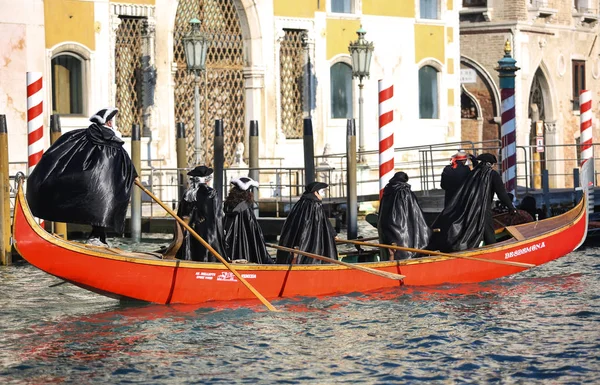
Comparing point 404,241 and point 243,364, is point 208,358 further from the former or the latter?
point 404,241

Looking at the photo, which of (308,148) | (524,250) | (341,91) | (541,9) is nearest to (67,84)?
(308,148)

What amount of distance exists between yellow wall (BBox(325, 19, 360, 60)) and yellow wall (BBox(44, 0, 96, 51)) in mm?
5217

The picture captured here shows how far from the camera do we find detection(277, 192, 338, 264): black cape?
1428 cm

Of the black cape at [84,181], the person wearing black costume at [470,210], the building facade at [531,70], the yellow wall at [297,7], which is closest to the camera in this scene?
the black cape at [84,181]

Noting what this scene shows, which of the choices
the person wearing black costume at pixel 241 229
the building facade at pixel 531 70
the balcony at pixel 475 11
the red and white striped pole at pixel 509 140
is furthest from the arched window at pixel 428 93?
the person wearing black costume at pixel 241 229

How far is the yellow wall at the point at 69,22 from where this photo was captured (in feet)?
70.8

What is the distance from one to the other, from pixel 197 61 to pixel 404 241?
686 centimetres

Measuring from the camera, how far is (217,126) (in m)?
19.3

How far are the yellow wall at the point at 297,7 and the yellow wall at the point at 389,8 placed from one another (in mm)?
1103

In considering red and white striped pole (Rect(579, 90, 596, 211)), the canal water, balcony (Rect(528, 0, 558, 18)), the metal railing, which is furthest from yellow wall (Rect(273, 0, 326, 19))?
the canal water

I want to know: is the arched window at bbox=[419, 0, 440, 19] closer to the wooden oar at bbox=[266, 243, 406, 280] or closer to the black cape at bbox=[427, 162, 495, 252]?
the black cape at bbox=[427, 162, 495, 252]

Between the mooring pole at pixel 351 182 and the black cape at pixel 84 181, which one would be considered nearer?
the black cape at pixel 84 181

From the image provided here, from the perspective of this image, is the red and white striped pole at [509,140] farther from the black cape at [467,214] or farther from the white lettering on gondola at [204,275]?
the white lettering on gondola at [204,275]

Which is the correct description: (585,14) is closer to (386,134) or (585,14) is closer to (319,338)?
(386,134)
